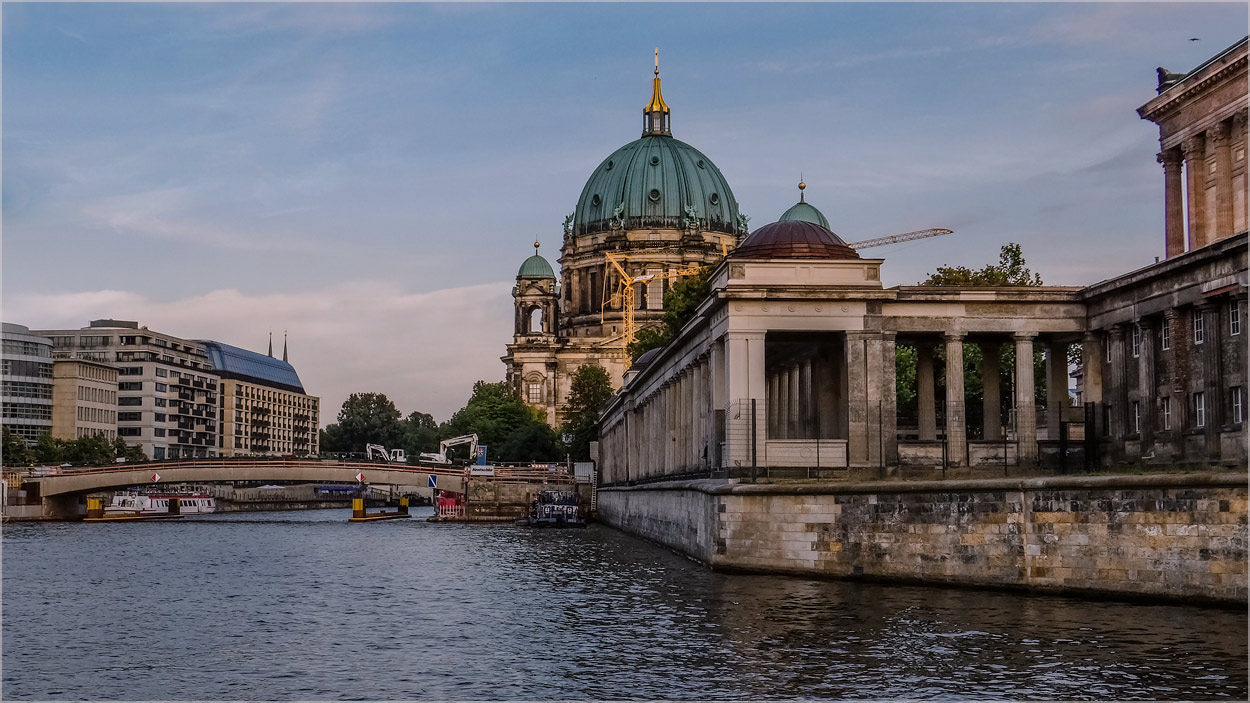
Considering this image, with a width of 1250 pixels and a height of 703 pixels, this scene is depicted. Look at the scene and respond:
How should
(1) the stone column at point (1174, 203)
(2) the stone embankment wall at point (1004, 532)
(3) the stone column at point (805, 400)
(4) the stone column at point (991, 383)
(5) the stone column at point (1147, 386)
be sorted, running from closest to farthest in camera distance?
(2) the stone embankment wall at point (1004, 532), (5) the stone column at point (1147, 386), (4) the stone column at point (991, 383), (1) the stone column at point (1174, 203), (3) the stone column at point (805, 400)

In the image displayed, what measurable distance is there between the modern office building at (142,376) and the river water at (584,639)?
133886 millimetres

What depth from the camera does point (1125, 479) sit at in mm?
36781

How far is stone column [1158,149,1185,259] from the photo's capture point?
65.0 metres

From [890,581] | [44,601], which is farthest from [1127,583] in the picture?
[44,601]

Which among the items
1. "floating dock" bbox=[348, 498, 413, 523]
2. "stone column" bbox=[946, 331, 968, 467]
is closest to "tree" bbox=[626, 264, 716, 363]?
"floating dock" bbox=[348, 498, 413, 523]

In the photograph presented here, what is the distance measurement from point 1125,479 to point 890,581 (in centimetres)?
813

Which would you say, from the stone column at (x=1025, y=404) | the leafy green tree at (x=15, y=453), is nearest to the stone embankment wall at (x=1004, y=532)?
the stone column at (x=1025, y=404)

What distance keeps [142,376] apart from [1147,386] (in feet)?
493

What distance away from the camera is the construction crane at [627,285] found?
614 ft

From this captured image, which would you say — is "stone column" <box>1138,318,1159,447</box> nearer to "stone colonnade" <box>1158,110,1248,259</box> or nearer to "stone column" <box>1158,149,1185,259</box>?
"stone colonnade" <box>1158,110,1248,259</box>

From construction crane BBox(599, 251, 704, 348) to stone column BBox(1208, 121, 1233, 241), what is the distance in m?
124

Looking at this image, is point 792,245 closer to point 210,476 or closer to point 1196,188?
point 1196,188

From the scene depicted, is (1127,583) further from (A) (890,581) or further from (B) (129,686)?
(B) (129,686)

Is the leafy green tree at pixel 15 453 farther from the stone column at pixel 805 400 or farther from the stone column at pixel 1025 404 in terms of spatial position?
the stone column at pixel 1025 404
